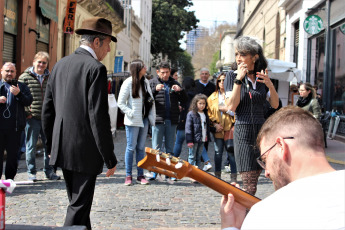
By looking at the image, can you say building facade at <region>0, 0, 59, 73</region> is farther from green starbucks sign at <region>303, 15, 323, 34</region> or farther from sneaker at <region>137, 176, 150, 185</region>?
green starbucks sign at <region>303, 15, 323, 34</region>

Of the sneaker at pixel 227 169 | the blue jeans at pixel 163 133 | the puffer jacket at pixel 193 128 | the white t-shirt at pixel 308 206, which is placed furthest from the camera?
the sneaker at pixel 227 169

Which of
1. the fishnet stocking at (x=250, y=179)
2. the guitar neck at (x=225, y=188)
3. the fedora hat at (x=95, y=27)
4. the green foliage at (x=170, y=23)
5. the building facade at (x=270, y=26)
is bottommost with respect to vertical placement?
the fishnet stocking at (x=250, y=179)

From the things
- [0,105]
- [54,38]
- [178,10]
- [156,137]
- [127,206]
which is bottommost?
[127,206]

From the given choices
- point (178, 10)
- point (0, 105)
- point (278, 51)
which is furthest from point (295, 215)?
point (178, 10)

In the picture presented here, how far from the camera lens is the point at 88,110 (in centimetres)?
364

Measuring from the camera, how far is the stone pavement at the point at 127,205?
5.06 metres

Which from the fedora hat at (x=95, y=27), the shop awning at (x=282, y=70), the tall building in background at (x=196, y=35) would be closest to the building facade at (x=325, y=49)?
the shop awning at (x=282, y=70)

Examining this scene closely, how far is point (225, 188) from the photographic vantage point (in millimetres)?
2141

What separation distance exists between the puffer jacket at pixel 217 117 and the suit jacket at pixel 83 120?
4.34 metres

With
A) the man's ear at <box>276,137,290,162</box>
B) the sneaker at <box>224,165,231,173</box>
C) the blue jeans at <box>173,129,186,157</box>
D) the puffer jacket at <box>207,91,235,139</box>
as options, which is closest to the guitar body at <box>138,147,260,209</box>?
the man's ear at <box>276,137,290,162</box>

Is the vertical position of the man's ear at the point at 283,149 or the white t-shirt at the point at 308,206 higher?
the man's ear at the point at 283,149

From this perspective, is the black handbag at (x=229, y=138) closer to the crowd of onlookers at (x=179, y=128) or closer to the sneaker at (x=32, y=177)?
the crowd of onlookers at (x=179, y=128)

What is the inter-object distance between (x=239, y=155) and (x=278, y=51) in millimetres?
22183

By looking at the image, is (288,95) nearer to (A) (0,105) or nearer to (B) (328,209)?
(A) (0,105)
